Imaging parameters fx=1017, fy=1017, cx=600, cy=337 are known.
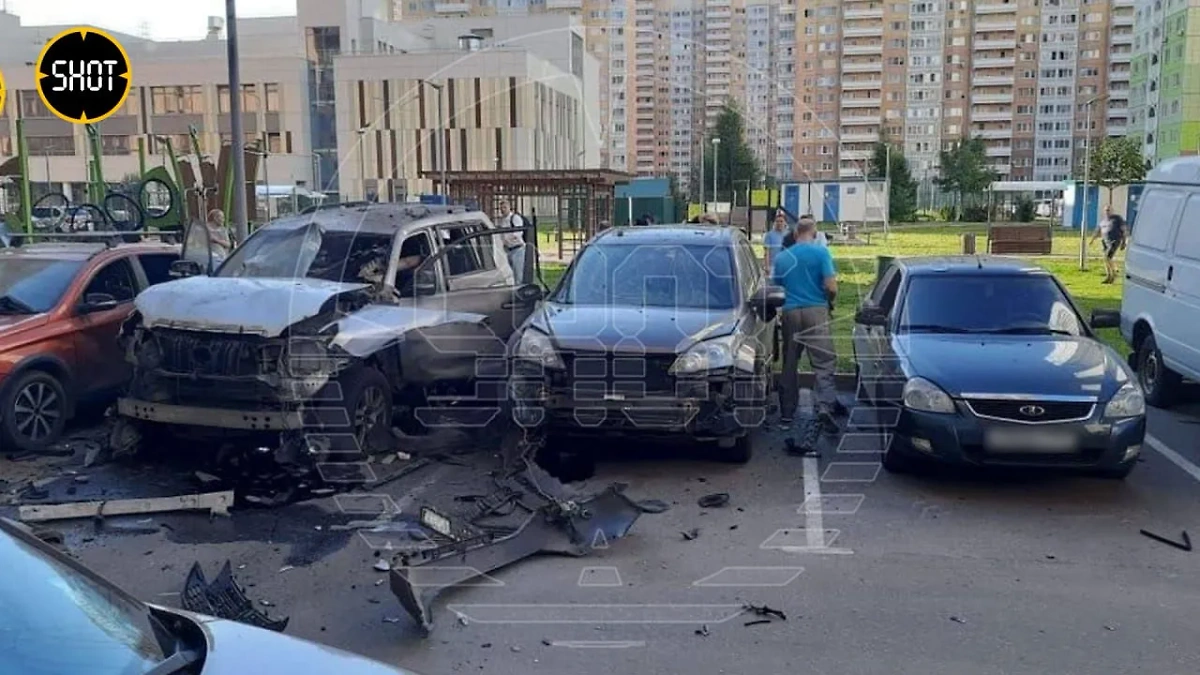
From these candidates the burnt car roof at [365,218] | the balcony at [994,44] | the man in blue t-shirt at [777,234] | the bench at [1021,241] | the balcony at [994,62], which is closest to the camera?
the burnt car roof at [365,218]

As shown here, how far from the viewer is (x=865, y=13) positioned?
9775cm

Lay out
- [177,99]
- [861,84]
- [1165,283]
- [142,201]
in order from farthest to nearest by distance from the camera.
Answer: [861,84]
[177,99]
[142,201]
[1165,283]

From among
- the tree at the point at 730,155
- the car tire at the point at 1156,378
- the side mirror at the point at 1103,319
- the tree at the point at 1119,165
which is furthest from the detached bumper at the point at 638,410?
the tree at the point at 1119,165

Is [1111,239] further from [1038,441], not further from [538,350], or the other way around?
[538,350]

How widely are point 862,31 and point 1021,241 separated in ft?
247

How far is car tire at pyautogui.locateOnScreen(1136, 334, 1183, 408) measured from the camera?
31.8 ft

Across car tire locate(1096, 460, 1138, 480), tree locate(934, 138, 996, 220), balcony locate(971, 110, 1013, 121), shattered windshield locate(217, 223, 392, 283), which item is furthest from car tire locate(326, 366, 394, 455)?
balcony locate(971, 110, 1013, 121)

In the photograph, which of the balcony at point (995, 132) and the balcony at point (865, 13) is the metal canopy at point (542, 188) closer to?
the balcony at point (865, 13)

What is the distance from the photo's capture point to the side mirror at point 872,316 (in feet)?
27.8

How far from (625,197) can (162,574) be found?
34217 millimetres

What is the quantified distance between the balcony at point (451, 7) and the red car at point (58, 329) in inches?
4034

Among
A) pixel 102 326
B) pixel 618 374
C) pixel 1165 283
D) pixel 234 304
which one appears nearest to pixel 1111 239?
pixel 1165 283

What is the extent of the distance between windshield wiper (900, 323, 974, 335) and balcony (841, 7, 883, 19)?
96.2 meters

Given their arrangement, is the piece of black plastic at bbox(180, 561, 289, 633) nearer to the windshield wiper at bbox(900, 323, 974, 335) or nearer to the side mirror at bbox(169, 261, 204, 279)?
the side mirror at bbox(169, 261, 204, 279)
